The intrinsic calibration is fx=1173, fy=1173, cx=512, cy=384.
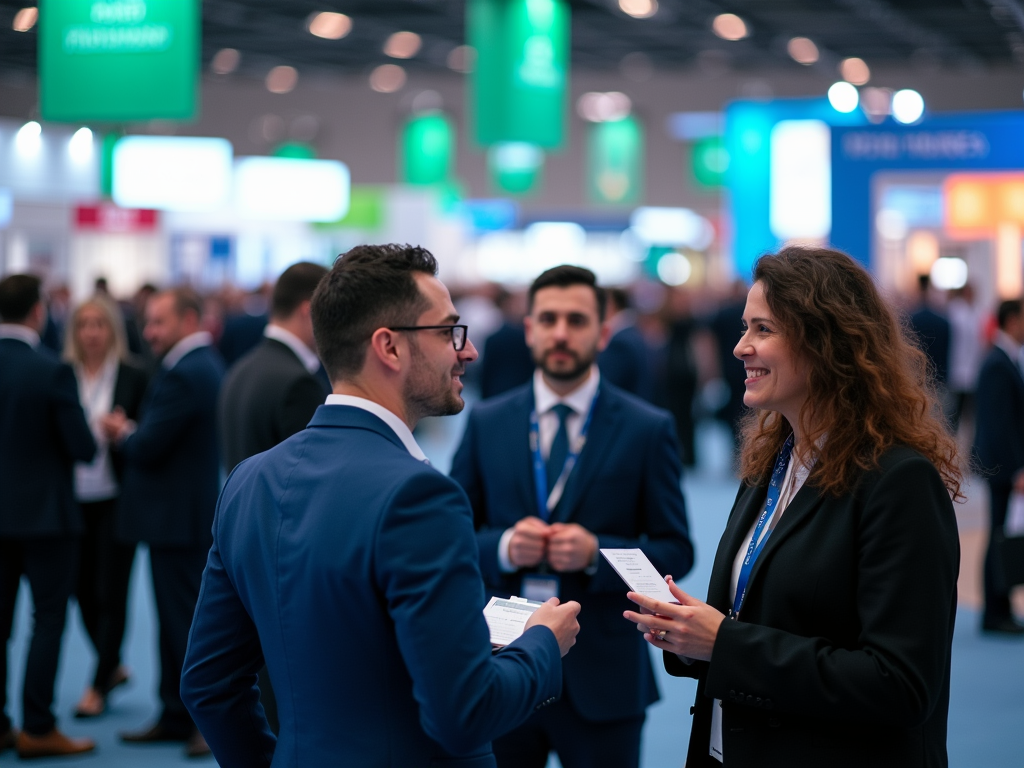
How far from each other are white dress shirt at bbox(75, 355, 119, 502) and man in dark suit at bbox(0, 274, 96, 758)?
0.42 m

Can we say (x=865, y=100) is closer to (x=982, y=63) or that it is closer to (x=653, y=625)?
(x=982, y=63)

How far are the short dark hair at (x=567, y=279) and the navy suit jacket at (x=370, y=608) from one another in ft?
4.95

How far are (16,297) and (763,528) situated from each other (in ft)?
11.5

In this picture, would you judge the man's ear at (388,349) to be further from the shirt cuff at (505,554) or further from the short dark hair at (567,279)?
the short dark hair at (567,279)

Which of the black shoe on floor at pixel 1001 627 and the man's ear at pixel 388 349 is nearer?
the man's ear at pixel 388 349

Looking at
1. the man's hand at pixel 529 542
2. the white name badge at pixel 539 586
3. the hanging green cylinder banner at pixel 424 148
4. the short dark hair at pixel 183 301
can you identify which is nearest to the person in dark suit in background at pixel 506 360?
the short dark hair at pixel 183 301

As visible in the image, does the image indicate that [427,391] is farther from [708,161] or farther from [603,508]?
[708,161]

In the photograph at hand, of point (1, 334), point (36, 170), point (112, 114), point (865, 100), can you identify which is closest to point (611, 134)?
point (865, 100)

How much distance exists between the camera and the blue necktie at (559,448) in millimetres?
3057

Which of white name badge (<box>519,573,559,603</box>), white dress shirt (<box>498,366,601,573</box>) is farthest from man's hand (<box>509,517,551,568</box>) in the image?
white dress shirt (<box>498,366,601,573</box>)

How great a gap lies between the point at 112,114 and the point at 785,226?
8.44 meters

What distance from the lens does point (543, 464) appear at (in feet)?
10.1

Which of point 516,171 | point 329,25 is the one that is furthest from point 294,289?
point 516,171

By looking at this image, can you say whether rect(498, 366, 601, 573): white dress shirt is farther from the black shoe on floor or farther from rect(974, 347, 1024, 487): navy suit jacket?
the black shoe on floor
